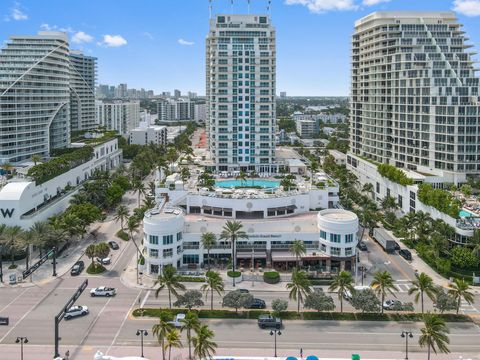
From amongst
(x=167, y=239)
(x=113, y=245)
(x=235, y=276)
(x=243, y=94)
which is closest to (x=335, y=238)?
(x=235, y=276)

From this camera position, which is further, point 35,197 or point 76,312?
point 35,197

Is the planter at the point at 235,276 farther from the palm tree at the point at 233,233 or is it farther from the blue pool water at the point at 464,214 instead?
the blue pool water at the point at 464,214

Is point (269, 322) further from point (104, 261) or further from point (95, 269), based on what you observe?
point (104, 261)

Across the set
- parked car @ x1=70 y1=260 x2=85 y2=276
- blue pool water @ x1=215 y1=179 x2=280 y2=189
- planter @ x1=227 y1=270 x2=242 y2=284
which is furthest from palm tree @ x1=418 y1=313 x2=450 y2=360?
blue pool water @ x1=215 y1=179 x2=280 y2=189

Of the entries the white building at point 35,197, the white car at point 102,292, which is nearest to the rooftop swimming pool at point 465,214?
the white car at point 102,292

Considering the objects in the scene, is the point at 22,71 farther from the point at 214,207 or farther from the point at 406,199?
the point at 406,199

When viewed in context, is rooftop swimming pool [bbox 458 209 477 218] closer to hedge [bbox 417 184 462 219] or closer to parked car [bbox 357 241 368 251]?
hedge [bbox 417 184 462 219]
